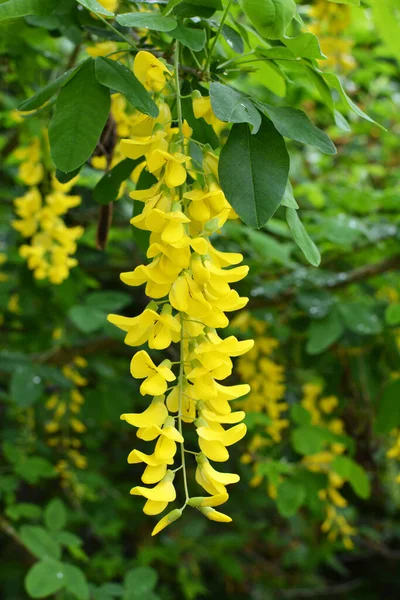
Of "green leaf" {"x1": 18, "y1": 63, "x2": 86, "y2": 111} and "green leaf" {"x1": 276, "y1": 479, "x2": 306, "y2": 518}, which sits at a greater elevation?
"green leaf" {"x1": 18, "y1": 63, "x2": 86, "y2": 111}

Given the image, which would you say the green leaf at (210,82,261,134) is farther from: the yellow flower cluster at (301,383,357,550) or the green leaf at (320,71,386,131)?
the yellow flower cluster at (301,383,357,550)

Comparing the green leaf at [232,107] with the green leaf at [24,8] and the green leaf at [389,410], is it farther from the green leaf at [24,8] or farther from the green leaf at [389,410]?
the green leaf at [389,410]

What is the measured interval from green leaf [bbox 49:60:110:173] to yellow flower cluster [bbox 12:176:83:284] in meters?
0.91

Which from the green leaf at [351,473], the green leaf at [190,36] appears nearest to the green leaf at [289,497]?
the green leaf at [351,473]

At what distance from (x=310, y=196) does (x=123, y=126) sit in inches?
51.8

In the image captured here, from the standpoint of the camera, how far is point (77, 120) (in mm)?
892

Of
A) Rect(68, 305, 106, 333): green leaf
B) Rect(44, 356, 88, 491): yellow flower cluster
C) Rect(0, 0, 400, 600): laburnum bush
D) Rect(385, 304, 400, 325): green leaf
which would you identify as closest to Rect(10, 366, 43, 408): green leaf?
Rect(0, 0, 400, 600): laburnum bush

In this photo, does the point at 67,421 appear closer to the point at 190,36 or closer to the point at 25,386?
the point at 25,386

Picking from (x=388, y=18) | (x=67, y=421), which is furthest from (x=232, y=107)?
(x=67, y=421)

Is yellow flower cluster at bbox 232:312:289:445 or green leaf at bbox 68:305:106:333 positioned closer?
green leaf at bbox 68:305:106:333

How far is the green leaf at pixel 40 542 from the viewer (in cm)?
190

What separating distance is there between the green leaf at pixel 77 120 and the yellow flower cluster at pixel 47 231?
2.99 feet

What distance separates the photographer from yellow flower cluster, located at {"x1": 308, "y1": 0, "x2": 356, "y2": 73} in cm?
249

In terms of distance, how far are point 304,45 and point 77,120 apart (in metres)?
0.32
